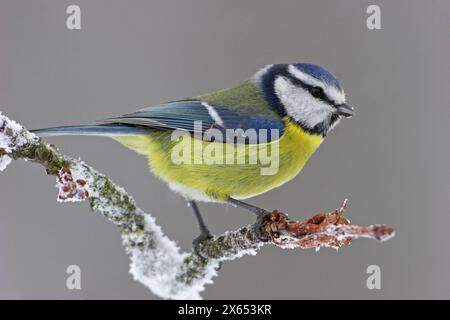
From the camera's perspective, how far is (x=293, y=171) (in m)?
2.28

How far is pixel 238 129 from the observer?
229 centimetres

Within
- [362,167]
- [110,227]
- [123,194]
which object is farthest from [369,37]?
[123,194]

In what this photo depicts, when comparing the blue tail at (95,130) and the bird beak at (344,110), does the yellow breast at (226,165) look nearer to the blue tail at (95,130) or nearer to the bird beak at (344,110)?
the blue tail at (95,130)

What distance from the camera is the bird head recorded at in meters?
2.27

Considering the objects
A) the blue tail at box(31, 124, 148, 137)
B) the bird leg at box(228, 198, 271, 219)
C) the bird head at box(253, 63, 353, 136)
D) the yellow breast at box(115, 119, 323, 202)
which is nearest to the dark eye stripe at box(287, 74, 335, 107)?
the bird head at box(253, 63, 353, 136)

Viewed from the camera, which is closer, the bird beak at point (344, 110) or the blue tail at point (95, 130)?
the blue tail at point (95, 130)

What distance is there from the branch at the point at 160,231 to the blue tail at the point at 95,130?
32cm

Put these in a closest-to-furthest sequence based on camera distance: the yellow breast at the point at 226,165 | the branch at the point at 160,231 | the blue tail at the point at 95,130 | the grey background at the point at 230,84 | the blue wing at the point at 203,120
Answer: the branch at the point at 160,231
the blue tail at the point at 95,130
the yellow breast at the point at 226,165
the blue wing at the point at 203,120
the grey background at the point at 230,84

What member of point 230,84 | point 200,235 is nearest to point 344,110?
point 200,235

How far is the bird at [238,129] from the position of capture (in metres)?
2.15

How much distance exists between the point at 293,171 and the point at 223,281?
1.49m

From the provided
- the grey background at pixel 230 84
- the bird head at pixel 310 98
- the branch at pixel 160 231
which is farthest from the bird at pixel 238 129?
the grey background at pixel 230 84

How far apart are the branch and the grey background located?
139 centimetres

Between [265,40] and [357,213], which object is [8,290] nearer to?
[357,213]
